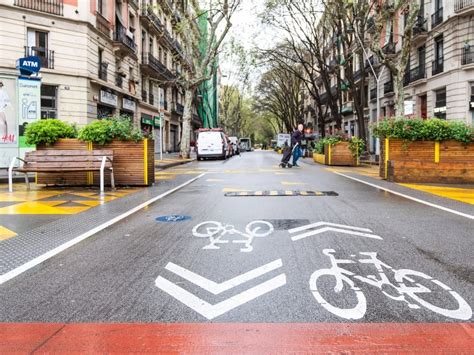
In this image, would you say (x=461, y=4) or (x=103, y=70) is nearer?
(x=461, y=4)

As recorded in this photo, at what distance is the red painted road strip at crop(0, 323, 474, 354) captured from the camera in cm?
262

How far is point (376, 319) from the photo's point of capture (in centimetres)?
304

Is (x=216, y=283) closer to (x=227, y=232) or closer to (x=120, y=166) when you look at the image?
(x=227, y=232)

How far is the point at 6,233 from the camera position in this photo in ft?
19.1

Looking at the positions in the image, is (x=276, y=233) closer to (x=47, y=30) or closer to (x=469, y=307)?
(x=469, y=307)

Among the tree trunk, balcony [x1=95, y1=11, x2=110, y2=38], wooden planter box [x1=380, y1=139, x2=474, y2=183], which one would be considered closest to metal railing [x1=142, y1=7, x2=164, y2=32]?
balcony [x1=95, y1=11, x2=110, y2=38]

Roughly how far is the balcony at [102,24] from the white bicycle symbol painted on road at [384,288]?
27315 mm

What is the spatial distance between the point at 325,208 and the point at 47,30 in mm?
22579

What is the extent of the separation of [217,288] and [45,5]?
25589 mm

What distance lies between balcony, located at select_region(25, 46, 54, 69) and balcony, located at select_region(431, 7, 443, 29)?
75.4 feet

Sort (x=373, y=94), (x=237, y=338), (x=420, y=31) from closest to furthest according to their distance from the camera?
(x=237, y=338)
(x=420, y=31)
(x=373, y=94)

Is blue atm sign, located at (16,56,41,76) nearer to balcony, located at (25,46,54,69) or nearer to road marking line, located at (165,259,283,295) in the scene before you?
road marking line, located at (165,259,283,295)

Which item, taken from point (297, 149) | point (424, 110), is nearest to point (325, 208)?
point (297, 149)

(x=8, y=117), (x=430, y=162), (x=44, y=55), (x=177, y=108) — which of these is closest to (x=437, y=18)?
(x=430, y=162)
